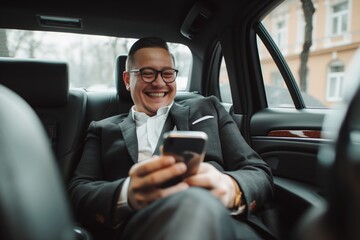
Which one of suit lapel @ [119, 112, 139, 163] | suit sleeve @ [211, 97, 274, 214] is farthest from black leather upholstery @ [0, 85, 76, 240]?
suit lapel @ [119, 112, 139, 163]

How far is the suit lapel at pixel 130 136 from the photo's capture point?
136cm

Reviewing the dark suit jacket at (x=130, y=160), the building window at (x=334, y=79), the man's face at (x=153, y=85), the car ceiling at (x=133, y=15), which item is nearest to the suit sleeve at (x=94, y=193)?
the dark suit jacket at (x=130, y=160)

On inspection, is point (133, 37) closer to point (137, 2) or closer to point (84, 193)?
point (137, 2)

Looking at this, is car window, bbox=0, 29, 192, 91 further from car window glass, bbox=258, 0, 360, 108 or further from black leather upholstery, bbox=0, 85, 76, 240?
black leather upholstery, bbox=0, 85, 76, 240

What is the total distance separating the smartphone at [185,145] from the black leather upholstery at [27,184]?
38 centimetres

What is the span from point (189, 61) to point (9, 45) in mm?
1376

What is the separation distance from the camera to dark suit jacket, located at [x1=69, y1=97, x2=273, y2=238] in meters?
1.09

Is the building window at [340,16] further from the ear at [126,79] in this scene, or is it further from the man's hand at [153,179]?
the man's hand at [153,179]

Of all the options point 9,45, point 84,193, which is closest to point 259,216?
point 84,193

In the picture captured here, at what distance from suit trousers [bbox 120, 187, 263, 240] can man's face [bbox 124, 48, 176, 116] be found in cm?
85

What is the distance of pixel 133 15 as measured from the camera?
2.09 m

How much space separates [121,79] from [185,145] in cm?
122

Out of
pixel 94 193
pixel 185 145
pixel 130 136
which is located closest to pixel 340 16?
pixel 130 136

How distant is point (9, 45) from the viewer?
2.11 metres
